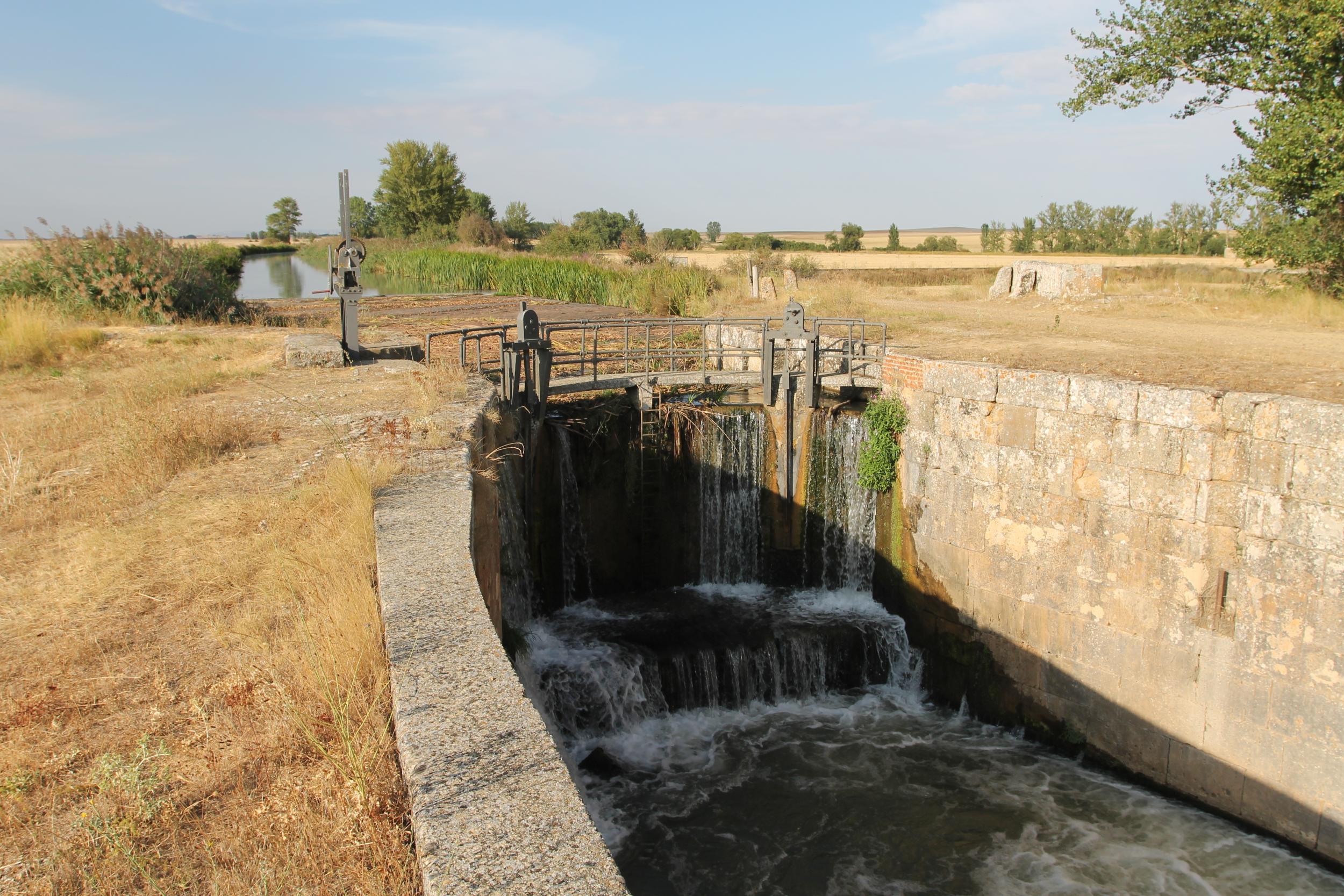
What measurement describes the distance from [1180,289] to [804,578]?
1330 cm

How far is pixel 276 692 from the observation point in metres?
3.88

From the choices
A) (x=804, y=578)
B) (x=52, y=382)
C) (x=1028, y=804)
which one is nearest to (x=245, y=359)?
(x=52, y=382)

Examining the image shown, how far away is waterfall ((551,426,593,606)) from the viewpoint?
11.5 m

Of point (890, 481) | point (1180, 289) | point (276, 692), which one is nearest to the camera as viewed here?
point (276, 692)

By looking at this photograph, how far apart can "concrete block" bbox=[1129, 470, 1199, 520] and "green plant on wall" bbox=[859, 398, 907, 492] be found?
2966 mm

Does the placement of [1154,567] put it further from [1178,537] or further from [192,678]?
[192,678]

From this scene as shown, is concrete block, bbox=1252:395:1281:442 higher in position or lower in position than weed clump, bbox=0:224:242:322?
lower

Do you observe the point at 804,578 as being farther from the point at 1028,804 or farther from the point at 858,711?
the point at 1028,804

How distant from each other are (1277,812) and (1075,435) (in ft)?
12.6

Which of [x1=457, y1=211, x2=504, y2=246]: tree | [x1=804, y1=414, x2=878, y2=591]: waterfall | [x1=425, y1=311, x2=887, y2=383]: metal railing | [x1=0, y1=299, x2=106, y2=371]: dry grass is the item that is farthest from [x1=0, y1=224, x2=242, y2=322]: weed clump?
[x1=457, y1=211, x2=504, y2=246]: tree

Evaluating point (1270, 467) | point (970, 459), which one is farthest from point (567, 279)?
point (1270, 467)

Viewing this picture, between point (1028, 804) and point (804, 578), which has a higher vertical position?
point (804, 578)

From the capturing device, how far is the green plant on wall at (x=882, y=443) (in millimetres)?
11414

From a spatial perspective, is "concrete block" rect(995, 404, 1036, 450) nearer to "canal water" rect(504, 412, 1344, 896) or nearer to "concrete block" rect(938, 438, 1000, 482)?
"concrete block" rect(938, 438, 1000, 482)
